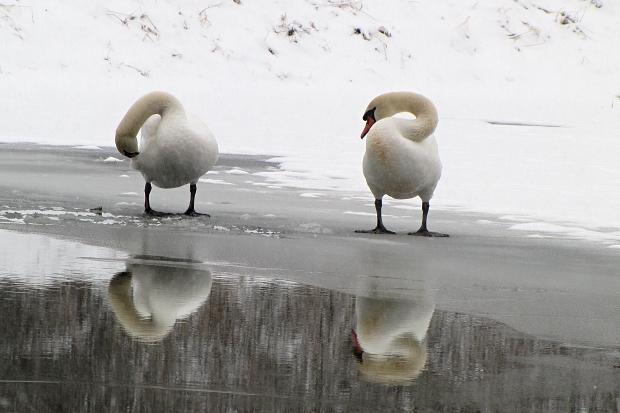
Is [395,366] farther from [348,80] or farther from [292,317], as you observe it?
[348,80]

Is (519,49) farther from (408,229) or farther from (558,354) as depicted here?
(558,354)

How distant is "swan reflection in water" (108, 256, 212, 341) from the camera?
13.5ft

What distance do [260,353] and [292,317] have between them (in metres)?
0.66

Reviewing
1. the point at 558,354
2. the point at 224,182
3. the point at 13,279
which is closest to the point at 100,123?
the point at 224,182

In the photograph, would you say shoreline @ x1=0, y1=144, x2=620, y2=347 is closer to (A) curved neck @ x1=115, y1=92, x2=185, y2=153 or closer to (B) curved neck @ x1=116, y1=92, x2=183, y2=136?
(A) curved neck @ x1=115, y1=92, x2=185, y2=153

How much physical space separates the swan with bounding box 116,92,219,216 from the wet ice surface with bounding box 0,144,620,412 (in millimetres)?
536

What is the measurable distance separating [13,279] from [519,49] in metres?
29.9

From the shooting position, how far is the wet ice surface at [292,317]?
3301 millimetres

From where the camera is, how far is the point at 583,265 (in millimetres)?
6449

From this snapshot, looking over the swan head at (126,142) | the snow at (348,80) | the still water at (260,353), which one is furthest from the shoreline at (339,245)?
the snow at (348,80)

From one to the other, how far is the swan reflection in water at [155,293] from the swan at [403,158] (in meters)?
2.55

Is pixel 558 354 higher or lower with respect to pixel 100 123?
lower

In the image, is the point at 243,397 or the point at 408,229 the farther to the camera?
the point at 408,229

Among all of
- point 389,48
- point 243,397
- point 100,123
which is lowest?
point 243,397
